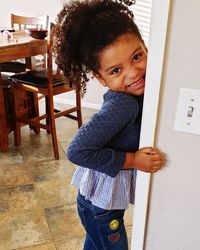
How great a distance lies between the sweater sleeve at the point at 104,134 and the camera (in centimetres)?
77

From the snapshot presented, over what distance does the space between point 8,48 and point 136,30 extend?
1468 millimetres

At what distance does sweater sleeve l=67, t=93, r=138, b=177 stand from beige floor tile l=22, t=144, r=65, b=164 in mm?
1564

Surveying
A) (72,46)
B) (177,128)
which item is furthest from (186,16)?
(72,46)

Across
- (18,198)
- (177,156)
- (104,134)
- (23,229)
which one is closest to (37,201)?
Answer: (18,198)

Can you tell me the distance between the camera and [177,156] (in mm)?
694

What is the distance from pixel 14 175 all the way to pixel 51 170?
0.26 m

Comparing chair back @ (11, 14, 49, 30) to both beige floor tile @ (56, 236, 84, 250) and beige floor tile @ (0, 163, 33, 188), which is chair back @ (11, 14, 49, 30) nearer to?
beige floor tile @ (0, 163, 33, 188)

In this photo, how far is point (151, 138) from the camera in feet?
2.27

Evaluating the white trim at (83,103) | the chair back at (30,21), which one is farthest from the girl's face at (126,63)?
the white trim at (83,103)

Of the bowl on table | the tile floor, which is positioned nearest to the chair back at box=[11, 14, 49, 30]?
the bowl on table

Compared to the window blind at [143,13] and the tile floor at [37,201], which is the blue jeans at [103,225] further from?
the window blind at [143,13]

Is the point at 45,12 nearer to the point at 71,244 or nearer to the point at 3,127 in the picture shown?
the point at 3,127

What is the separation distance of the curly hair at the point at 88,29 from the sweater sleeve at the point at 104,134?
0.44ft

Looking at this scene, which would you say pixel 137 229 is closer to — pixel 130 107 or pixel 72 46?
pixel 130 107
